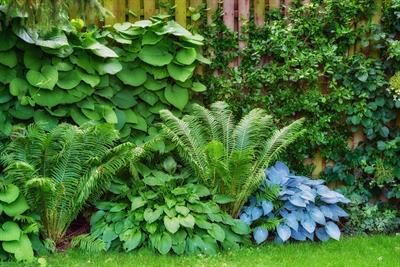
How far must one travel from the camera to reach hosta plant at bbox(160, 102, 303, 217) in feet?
17.9

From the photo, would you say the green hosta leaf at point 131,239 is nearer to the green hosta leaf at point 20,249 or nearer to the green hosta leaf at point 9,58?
the green hosta leaf at point 20,249

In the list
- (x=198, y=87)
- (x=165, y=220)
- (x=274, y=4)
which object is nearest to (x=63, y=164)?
(x=165, y=220)

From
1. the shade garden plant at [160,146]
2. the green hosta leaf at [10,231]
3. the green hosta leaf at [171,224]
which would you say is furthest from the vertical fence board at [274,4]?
the green hosta leaf at [10,231]

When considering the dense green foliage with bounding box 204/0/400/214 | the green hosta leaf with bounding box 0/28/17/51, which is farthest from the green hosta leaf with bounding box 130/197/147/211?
the green hosta leaf with bounding box 0/28/17/51

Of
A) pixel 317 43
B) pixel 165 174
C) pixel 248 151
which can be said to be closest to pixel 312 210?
pixel 248 151

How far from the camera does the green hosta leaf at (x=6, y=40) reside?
5.52 metres

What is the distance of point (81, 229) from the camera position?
18.9 ft

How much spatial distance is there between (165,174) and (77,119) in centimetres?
102

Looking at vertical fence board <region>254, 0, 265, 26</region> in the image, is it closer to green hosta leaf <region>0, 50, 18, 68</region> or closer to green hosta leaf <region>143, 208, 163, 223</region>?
green hosta leaf <region>143, 208, 163, 223</region>

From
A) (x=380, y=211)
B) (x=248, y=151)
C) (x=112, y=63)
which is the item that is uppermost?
(x=112, y=63)

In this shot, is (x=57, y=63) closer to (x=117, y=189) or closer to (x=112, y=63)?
(x=112, y=63)

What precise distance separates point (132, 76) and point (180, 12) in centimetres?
89

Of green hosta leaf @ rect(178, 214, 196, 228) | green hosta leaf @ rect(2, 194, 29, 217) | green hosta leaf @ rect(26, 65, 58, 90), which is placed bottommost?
green hosta leaf @ rect(178, 214, 196, 228)

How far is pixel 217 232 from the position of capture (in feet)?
16.9
